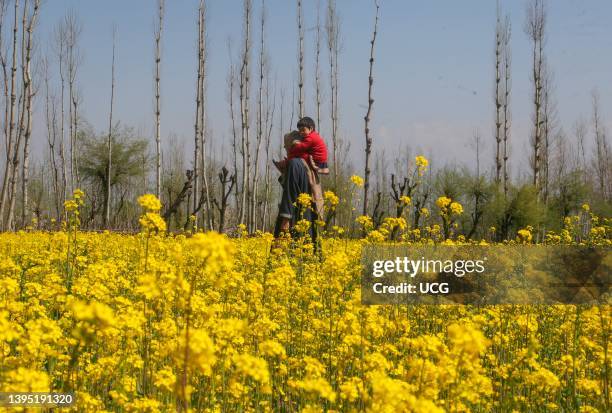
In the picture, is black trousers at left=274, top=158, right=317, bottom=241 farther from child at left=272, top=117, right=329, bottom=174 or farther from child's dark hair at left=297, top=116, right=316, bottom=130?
child's dark hair at left=297, top=116, right=316, bottom=130

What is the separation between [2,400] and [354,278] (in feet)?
15.8

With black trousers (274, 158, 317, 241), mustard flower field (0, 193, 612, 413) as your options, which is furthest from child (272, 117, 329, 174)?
mustard flower field (0, 193, 612, 413)

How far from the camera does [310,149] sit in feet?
35.5

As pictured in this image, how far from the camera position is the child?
35.2ft

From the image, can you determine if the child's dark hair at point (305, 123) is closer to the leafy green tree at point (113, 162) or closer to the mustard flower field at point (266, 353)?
the mustard flower field at point (266, 353)

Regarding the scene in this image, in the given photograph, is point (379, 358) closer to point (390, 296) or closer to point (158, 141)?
point (390, 296)

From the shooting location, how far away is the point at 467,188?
23453 mm

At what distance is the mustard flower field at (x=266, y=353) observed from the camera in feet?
7.04

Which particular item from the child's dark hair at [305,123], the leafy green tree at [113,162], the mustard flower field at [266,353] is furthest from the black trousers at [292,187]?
the leafy green tree at [113,162]

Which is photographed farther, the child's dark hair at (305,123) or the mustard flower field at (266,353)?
the child's dark hair at (305,123)

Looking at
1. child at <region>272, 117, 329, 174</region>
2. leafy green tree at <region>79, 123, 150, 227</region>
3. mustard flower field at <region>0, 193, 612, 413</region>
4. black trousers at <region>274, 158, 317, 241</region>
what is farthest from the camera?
leafy green tree at <region>79, 123, 150, 227</region>

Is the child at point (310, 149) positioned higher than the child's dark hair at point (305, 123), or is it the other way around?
the child's dark hair at point (305, 123)

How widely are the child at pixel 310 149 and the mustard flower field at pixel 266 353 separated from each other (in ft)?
17.7

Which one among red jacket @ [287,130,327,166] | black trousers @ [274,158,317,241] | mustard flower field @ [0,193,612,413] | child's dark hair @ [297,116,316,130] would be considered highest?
child's dark hair @ [297,116,316,130]
